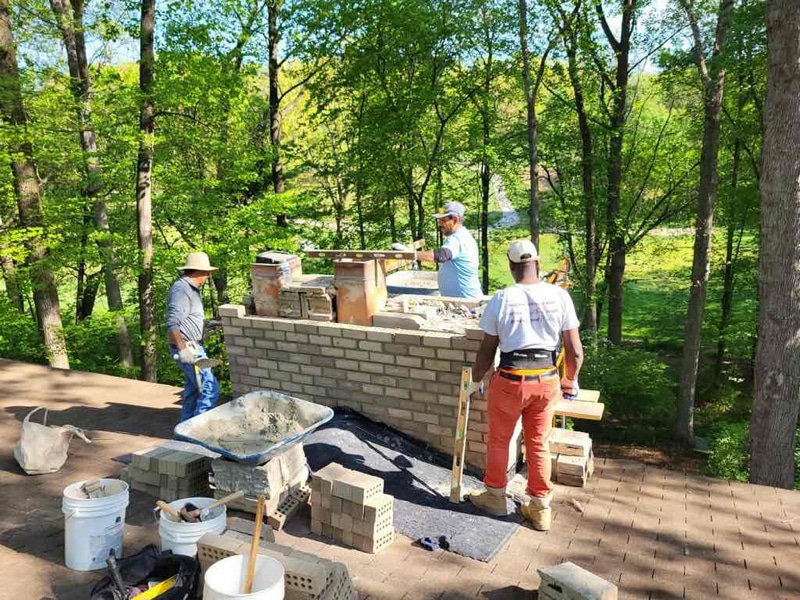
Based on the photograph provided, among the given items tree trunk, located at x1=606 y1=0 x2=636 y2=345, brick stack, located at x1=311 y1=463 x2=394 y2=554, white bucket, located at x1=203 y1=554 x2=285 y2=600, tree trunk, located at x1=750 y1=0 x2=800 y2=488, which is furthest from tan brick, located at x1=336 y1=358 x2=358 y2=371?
tree trunk, located at x1=606 y1=0 x2=636 y2=345

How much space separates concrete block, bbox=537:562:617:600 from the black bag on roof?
1904mm

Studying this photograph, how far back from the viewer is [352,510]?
151 inches

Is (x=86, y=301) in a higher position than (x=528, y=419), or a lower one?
lower

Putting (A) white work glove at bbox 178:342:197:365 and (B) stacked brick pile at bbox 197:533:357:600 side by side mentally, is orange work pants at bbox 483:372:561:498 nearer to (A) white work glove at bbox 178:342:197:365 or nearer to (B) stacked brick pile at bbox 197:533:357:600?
(B) stacked brick pile at bbox 197:533:357:600

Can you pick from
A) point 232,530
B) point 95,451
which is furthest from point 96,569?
point 95,451

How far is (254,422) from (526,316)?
2.30m

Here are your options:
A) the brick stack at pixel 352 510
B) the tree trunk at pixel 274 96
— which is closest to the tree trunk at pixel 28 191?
the tree trunk at pixel 274 96

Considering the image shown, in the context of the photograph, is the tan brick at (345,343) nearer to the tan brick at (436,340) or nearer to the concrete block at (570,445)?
the tan brick at (436,340)

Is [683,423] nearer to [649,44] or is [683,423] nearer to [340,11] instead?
[649,44]

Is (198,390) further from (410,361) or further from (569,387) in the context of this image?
(569,387)

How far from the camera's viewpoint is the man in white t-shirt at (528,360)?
13.0 ft

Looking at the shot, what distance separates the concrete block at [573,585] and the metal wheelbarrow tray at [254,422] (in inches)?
71.8

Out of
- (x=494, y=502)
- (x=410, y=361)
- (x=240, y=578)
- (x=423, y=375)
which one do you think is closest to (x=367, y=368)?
(x=410, y=361)

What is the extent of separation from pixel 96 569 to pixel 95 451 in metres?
2.12
